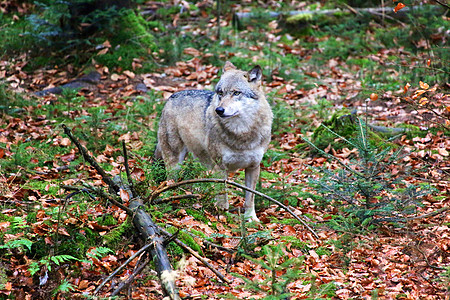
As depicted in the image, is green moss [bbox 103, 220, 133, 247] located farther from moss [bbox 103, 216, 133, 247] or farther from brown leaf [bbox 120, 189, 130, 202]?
brown leaf [bbox 120, 189, 130, 202]

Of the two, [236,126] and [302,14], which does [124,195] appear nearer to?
[236,126]

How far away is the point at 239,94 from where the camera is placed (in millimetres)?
6758

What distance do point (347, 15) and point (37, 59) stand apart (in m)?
9.70

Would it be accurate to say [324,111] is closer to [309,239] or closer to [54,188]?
[309,239]

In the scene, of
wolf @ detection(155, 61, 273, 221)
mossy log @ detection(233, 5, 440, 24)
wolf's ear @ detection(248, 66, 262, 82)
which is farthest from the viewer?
mossy log @ detection(233, 5, 440, 24)

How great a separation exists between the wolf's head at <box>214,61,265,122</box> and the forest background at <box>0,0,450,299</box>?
108 centimetres

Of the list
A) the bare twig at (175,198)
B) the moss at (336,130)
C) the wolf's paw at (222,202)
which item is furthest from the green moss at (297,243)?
the moss at (336,130)

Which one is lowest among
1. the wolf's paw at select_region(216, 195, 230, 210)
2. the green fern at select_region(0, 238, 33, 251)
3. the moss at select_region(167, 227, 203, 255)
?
the wolf's paw at select_region(216, 195, 230, 210)

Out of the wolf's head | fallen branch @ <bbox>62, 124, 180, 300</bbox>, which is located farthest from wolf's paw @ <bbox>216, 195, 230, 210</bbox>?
fallen branch @ <bbox>62, 124, 180, 300</bbox>

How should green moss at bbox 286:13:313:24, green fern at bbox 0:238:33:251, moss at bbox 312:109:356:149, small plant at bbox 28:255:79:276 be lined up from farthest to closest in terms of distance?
green moss at bbox 286:13:313:24, moss at bbox 312:109:356:149, green fern at bbox 0:238:33:251, small plant at bbox 28:255:79:276

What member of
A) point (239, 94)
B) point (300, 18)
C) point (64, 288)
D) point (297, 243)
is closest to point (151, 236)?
point (64, 288)

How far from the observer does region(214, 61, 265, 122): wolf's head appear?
6.66 m

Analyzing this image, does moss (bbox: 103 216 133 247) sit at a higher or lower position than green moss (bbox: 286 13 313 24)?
higher

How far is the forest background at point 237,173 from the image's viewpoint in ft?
14.9
